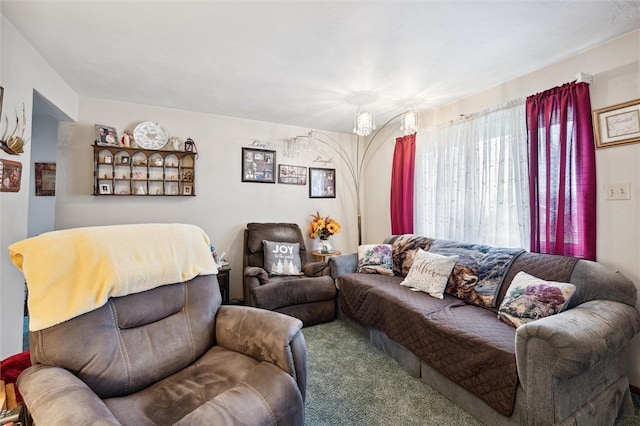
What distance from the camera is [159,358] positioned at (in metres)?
1.33

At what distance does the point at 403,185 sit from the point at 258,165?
1.93m

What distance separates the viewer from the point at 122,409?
109 centimetres

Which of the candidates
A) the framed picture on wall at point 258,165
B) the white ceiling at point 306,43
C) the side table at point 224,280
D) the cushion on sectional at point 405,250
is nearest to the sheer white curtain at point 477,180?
the cushion on sectional at point 405,250

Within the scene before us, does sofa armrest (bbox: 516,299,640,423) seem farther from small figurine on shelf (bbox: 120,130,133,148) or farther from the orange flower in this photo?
small figurine on shelf (bbox: 120,130,133,148)

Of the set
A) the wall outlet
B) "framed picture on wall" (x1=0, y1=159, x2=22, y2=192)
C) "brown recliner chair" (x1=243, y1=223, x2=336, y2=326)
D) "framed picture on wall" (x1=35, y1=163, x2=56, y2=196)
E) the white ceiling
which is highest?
the white ceiling

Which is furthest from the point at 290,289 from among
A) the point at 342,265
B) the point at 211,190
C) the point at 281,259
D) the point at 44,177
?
the point at 44,177

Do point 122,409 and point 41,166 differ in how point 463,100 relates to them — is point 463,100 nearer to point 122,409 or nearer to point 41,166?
point 122,409

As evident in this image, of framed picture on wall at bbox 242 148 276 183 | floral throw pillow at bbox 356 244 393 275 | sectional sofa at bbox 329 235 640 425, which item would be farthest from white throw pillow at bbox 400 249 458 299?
framed picture on wall at bbox 242 148 276 183

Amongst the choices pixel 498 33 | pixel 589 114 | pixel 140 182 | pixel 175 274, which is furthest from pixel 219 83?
pixel 589 114

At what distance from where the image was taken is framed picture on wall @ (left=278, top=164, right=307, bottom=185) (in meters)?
3.79

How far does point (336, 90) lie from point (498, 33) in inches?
53.2

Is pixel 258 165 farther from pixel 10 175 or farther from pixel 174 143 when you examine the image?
pixel 10 175

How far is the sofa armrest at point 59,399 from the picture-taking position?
2.74ft

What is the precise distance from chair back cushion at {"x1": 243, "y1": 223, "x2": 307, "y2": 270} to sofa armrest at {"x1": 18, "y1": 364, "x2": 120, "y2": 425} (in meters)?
2.21
